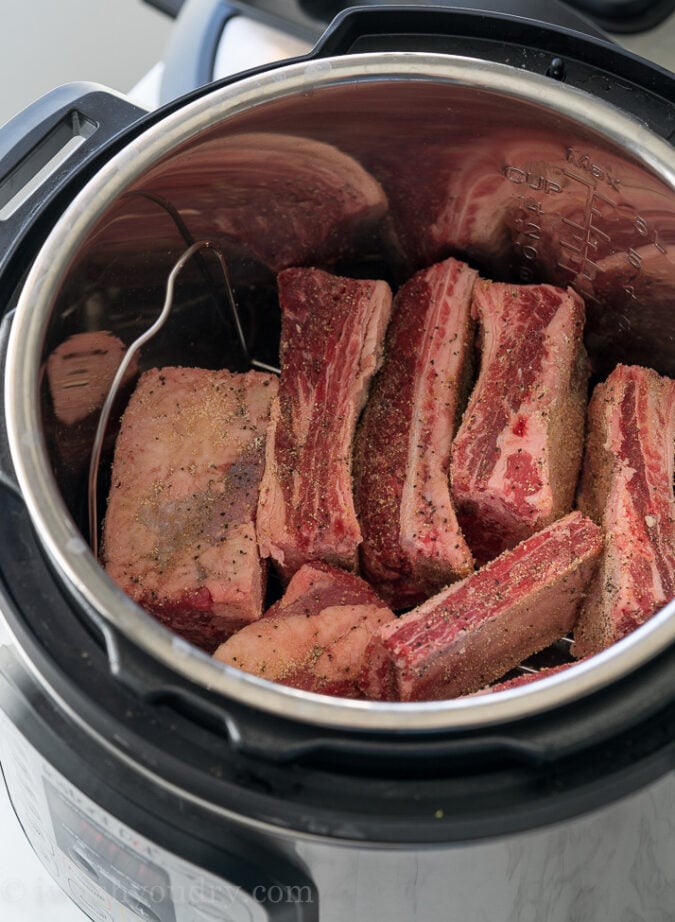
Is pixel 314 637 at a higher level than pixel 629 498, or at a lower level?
lower

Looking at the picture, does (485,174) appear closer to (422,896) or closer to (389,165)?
(389,165)

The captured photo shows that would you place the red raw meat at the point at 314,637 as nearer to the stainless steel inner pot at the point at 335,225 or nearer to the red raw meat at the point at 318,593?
the red raw meat at the point at 318,593

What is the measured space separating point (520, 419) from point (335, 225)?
390mm

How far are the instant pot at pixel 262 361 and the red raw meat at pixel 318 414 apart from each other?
10 centimetres

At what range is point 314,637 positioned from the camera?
1.22m

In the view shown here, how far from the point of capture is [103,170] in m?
1.12

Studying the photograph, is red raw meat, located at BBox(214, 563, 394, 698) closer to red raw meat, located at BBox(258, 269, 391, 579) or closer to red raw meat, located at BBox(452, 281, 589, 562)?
red raw meat, located at BBox(258, 269, 391, 579)

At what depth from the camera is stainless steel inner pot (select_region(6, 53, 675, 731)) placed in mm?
946

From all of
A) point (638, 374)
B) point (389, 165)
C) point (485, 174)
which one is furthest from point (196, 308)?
point (638, 374)

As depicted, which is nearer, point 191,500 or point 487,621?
point 487,621

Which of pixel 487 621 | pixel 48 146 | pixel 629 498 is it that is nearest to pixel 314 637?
pixel 487 621

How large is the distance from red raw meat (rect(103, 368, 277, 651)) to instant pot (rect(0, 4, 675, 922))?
60 mm

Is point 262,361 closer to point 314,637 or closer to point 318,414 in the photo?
point 318,414

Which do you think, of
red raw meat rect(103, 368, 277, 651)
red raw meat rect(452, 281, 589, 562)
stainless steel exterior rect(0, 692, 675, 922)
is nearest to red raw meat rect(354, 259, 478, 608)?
red raw meat rect(452, 281, 589, 562)
